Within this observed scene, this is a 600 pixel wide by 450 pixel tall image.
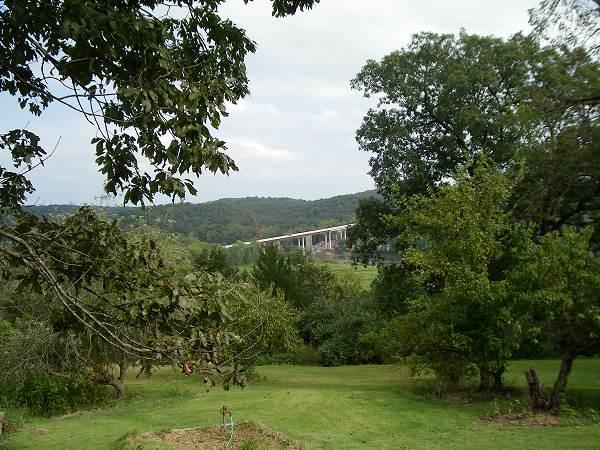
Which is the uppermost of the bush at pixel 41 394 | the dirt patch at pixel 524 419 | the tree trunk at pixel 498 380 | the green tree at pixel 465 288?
the green tree at pixel 465 288

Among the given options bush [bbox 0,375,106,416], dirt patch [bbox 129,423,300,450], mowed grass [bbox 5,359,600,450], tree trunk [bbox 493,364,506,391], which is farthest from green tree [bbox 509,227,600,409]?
bush [bbox 0,375,106,416]

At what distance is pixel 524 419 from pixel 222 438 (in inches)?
292

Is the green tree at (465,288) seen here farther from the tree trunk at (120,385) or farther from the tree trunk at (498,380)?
the tree trunk at (120,385)

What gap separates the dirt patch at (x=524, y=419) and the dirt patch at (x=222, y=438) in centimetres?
571

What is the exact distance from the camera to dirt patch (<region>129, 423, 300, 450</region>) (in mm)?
9281

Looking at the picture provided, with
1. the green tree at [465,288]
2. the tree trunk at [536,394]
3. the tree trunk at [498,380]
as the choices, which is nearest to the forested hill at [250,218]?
the green tree at [465,288]

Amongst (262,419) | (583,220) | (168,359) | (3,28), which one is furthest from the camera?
(583,220)

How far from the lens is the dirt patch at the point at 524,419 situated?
1238 centimetres

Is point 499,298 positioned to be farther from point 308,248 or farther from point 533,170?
point 308,248

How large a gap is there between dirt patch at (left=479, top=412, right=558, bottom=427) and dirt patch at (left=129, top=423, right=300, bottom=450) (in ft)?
18.7

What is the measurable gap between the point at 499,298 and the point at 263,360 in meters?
21.4

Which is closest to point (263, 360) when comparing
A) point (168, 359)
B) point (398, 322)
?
point (398, 322)

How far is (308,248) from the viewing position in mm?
54125

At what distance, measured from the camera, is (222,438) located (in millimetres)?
9820
